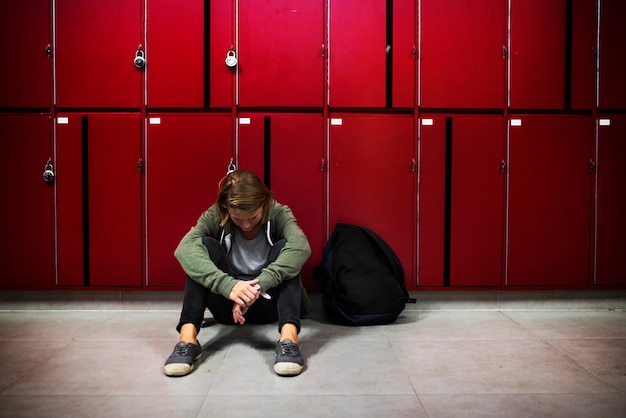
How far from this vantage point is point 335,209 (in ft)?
9.87

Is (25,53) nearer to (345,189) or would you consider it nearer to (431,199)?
(345,189)

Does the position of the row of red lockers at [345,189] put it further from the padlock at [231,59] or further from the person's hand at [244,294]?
the person's hand at [244,294]

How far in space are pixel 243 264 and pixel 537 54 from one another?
2.08 meters

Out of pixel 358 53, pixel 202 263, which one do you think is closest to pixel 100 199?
pixel 202 263

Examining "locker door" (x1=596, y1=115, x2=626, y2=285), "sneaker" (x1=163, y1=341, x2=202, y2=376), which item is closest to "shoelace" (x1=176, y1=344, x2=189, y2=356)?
"sneaker" (x1=163, y1=341, x2=202, y2=376)

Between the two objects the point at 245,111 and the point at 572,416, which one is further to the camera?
the point at 245,111

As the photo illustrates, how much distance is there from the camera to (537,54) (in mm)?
3004

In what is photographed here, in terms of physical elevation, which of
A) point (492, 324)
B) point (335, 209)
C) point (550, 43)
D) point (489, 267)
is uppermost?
point (550, 43)

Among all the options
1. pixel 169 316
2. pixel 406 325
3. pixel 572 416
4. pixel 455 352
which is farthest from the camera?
pixel 169 316

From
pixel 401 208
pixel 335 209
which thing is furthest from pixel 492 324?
pixel 335 209

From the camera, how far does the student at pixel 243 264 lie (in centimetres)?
200

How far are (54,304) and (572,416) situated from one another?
2721 mm

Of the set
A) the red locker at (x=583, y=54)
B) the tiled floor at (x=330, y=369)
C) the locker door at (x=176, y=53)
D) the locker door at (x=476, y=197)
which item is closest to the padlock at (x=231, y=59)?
the locker door at (x=176, y=53)

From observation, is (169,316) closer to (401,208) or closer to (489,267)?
(401,208)
